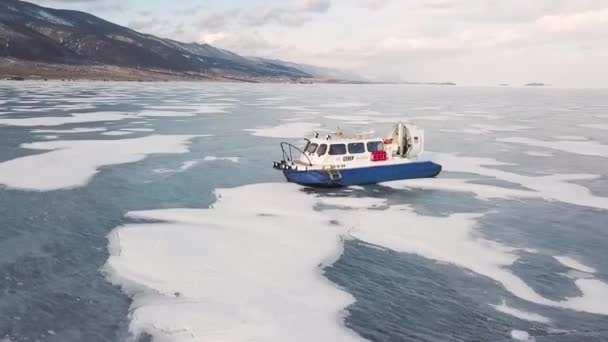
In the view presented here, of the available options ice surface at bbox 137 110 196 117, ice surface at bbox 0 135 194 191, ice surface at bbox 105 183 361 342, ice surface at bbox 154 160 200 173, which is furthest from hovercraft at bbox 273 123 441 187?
ice surface at bbox 137 110 196 117

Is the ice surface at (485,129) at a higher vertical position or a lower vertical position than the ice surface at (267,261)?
higher

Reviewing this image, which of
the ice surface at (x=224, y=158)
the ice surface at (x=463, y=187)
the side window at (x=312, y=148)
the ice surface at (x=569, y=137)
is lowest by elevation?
the ice surface at (x=463, y=187)

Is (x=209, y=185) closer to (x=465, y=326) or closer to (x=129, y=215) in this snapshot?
(x=129, y=215)

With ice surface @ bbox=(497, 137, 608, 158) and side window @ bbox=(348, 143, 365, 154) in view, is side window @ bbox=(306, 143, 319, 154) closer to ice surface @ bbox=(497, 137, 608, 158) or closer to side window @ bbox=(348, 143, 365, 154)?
side window @ bbox=(348, 143, 365, 154)

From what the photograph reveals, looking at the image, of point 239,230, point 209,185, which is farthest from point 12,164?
point 239,230

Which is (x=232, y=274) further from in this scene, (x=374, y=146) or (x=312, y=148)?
(x=374, y=146)

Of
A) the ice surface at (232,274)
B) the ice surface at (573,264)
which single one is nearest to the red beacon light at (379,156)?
the ice surface at (232,274)

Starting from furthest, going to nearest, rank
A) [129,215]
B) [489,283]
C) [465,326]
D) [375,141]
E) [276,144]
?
[276,144], [375,141], [129,215], [489,283], [465,326]

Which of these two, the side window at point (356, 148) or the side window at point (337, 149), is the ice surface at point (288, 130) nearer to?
the side window at point (356, 148)
